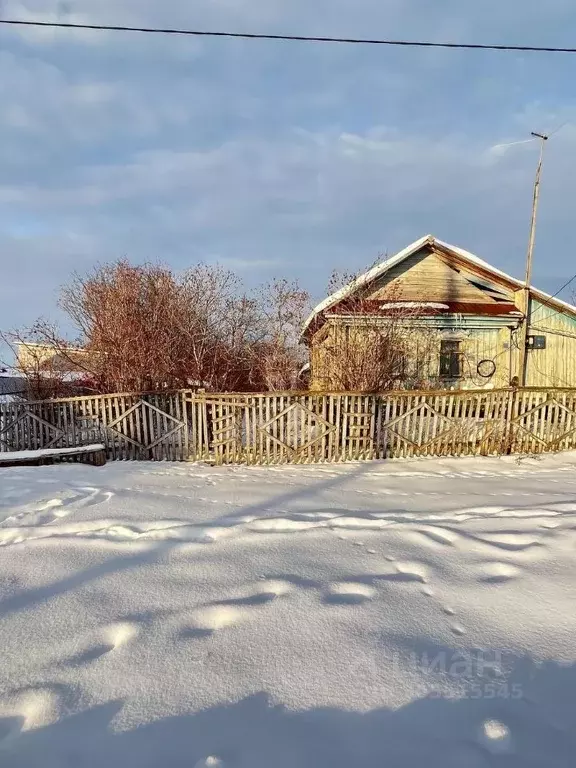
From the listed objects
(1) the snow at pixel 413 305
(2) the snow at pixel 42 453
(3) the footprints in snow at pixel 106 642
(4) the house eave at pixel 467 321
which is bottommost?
(2) the snow at pixel 42 453

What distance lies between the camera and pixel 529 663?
8.08 feet

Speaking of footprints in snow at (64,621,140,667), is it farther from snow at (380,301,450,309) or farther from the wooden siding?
the wooden siding

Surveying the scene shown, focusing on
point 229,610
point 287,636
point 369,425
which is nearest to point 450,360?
point 369,425

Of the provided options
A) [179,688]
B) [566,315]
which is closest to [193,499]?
[179,688]

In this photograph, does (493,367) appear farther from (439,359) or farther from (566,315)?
(566,315)

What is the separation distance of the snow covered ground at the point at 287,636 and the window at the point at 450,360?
9806 millimetres

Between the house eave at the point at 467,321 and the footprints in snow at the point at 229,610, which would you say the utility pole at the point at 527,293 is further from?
the footprints in snow at the point at 229,610

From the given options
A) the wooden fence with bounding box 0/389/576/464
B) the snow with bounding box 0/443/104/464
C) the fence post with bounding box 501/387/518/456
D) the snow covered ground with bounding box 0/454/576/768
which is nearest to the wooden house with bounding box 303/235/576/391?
the wooden fence with bounding box 0/389/576/464

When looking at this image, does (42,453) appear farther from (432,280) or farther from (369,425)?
(432,280)

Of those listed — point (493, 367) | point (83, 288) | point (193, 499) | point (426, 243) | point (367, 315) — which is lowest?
point (193, 499)

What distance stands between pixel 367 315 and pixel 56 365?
32.8ft

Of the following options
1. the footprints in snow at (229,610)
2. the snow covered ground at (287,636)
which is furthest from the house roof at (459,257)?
the footprints in snow at (229,610)

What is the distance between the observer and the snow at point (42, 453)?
8.16 m

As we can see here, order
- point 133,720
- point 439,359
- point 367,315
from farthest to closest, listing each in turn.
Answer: point 439,359 < point 367,315 < point 133,720
